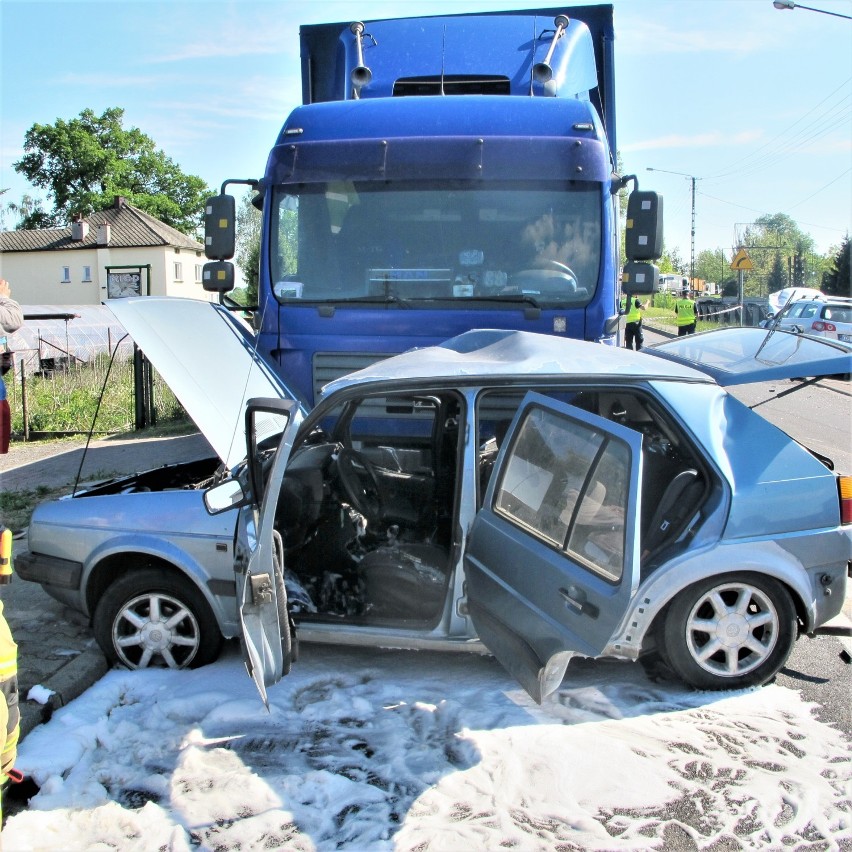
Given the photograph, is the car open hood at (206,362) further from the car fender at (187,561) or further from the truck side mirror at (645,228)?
the truck side mirror at (645,228)

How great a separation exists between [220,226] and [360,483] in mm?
2984

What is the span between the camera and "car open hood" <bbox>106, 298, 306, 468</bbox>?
16.6 feet

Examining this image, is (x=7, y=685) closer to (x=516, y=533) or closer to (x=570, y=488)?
(x=516, y=533)

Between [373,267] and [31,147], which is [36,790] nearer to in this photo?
[373,267]

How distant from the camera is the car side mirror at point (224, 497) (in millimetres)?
4281

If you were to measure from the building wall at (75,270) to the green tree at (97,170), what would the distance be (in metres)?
9.78

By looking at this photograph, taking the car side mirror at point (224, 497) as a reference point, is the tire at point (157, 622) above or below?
below

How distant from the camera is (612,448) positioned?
3.41m

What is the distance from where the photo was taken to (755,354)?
185 inches

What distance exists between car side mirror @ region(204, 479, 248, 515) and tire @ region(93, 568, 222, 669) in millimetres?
433

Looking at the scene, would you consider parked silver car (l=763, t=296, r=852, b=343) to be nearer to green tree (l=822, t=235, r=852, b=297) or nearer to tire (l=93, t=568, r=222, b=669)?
tire (l=93, t=568, r=222, b=669)

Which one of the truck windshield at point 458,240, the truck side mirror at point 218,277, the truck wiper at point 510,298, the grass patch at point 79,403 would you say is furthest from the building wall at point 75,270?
the truck wiper at point 510,298

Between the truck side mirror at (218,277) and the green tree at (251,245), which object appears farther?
the green tree at (251,245)

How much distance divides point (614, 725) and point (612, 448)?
133 centimetres
